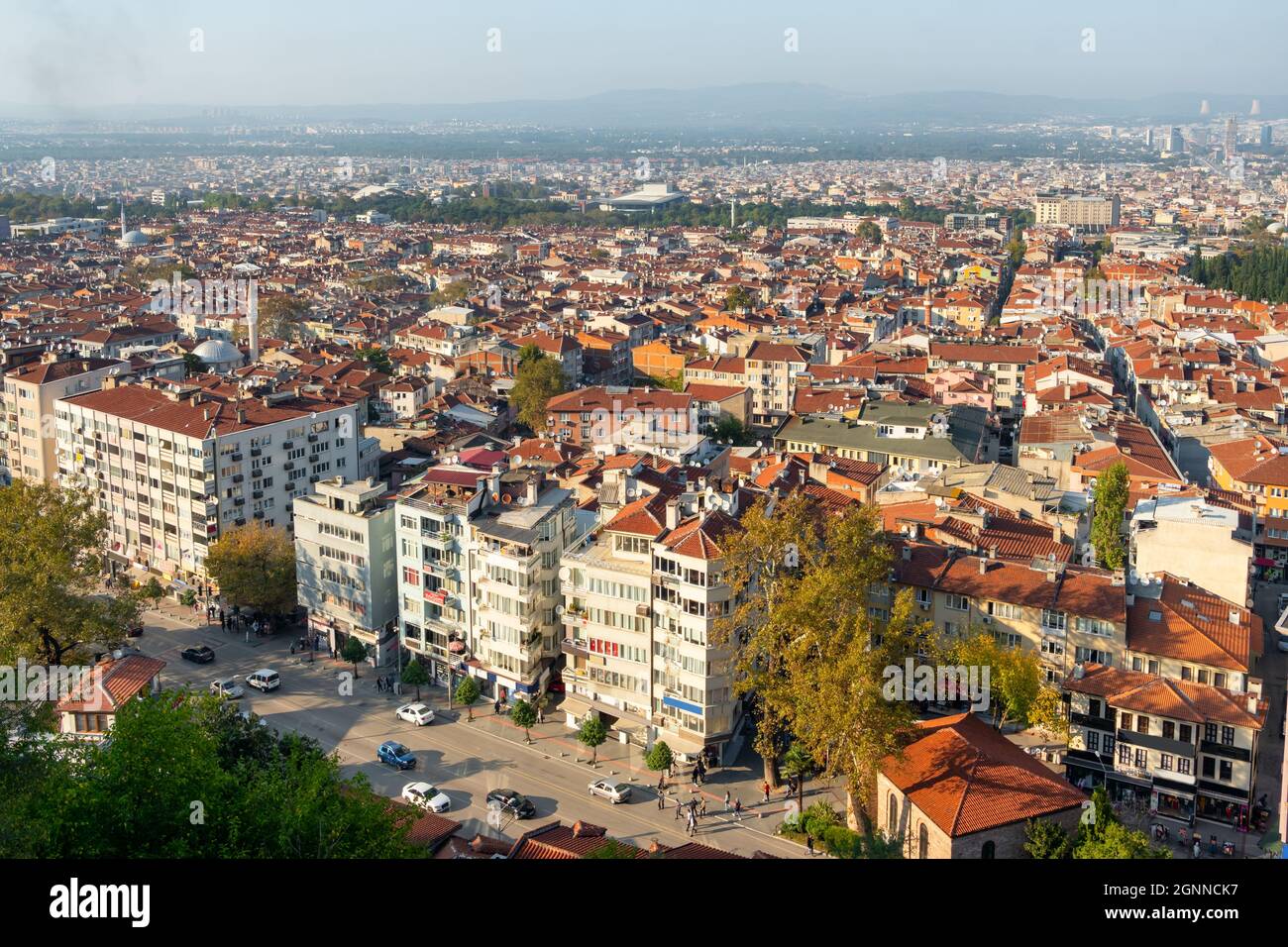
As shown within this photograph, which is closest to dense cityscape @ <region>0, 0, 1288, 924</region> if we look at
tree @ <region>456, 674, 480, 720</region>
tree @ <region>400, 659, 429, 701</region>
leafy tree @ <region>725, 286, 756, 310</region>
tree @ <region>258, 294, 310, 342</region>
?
tree @ <region>456, 674, 480, 720</region>

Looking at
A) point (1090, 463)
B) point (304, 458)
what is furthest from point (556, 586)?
point (1090, 463)

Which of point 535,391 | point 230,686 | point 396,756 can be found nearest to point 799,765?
point 396,756

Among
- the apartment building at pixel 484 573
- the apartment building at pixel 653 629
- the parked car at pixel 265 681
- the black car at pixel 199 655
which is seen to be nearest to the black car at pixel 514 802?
the apartment building at pixel 653 629

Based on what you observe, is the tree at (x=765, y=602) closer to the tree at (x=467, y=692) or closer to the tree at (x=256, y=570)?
the tree at (x=467, y=692)

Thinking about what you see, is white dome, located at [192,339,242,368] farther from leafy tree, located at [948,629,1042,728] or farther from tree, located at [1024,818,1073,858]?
tree, located at [1024,818,1073,858]

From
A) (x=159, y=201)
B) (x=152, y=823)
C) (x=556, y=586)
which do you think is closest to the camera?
(x=152, y=823)

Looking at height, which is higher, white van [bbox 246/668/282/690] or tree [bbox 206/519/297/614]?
tree [bbox 206/519/297/614]

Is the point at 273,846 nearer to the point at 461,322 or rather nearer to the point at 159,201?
the point at 461,322
